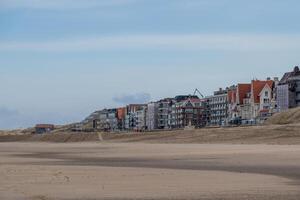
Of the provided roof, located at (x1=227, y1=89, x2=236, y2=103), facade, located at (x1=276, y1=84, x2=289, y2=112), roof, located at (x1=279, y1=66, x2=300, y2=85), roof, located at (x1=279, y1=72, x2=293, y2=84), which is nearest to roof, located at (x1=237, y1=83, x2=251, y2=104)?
roof, located at (x1=227, y1=89, x2=236, y2=103)

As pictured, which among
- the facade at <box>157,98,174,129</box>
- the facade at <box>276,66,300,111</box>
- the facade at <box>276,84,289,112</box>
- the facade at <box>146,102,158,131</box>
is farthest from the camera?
A: the facade at <box>146,102,158,131</box>

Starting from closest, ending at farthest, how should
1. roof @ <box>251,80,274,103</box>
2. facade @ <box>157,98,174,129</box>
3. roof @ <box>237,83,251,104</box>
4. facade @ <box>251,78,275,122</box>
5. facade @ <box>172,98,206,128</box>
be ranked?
facade @ <box>251,78,275,122</box>
roof @ <box>251,80,274,103</box>
roof @ <box>237,83,251,104</box>
facade @ <box>172,98,206,128</box>
facade @ <box>157,98,174,129</box>

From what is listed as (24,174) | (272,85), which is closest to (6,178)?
(24,174)

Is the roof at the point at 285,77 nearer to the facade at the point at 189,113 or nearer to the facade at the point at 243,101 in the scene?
the facade at the point at 243,101

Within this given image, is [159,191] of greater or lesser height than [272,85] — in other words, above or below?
below

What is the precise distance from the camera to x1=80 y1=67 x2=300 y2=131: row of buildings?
124 meters

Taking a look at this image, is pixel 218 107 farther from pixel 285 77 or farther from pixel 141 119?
pixel 141 119

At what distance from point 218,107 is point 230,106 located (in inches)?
330

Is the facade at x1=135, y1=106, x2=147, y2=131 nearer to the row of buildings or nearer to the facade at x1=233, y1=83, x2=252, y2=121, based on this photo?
the row of buildings

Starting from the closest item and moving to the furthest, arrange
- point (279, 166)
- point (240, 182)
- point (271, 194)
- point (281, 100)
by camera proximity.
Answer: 1. point (271, 194)
2. point (240, 182)
3. point (279, 166)
4. point (281, 100)

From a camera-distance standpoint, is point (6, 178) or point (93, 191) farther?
point (6, 178)

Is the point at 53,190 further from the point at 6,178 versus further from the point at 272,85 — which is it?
the point at 272,85

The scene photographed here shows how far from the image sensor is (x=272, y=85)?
141500 mm

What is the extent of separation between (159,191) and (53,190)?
119 inches
